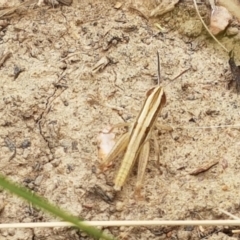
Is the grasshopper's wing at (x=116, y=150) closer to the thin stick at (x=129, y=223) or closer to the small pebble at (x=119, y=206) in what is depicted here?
the small pebble at (x=119, y=206)

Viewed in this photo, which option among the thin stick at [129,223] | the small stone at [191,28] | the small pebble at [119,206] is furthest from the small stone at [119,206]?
the small stone at [191,28]

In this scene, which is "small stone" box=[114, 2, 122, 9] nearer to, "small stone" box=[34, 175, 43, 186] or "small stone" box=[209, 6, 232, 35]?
"small stone" box=[209, 6, 232, 35]

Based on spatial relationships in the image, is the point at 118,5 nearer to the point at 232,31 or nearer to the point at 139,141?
the point at 232,31

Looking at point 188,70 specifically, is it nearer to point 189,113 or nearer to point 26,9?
point 189,113

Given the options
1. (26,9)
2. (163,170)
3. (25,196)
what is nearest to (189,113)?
(163,170)

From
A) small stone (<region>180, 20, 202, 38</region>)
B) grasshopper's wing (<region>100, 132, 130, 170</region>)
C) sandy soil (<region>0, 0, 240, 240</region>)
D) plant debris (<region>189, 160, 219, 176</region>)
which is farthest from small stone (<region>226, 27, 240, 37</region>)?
grasshopper's wing (<region>100, 132, 130, 170</region>)

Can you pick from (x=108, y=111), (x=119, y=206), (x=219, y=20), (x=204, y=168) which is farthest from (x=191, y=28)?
(x=119, y=206)

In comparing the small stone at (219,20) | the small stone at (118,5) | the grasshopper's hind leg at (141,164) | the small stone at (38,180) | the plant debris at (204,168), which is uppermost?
the small stone at (118,5)

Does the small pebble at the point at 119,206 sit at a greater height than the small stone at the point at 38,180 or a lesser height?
lesser
